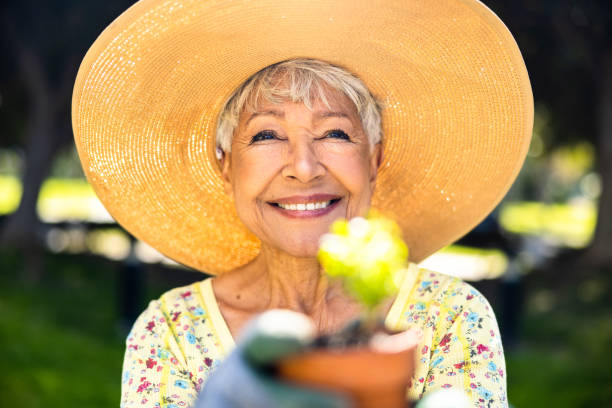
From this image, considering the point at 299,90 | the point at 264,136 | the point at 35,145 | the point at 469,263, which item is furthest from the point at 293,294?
the point at 469,263

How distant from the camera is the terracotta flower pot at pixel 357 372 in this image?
1.05 metres

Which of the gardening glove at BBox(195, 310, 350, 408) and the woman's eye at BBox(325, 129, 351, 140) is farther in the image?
the woman's eye at BBox(325, 129, 351, 140)

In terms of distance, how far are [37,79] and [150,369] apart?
10122mm

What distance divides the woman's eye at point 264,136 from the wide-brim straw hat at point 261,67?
229 millimetres

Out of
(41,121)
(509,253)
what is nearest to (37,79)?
(41,121)

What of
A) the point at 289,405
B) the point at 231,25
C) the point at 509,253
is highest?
the point at 231,25

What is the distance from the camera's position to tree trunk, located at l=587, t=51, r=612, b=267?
1098 centimetres

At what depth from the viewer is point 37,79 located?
36.1 ft

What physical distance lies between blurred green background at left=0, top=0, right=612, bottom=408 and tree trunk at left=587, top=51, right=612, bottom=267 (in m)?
0.02

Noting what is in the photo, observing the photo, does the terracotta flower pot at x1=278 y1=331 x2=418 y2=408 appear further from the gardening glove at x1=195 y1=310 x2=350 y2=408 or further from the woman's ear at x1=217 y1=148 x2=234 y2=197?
the woman's ear at x1=217 y1=148 x2=234 y2=197

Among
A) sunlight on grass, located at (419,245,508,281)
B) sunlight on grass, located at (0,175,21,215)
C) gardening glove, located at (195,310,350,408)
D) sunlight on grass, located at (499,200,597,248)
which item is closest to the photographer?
gardening glove, located at (195,310,350,408)

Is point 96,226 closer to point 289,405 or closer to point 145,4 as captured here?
point 145,4

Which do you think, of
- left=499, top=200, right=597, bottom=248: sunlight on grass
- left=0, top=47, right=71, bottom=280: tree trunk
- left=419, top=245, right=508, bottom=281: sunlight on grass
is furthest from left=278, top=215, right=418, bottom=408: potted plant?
left=499, top=200, right=597, bottom=248: sunlight on grass

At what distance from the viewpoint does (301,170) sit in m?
2.09
